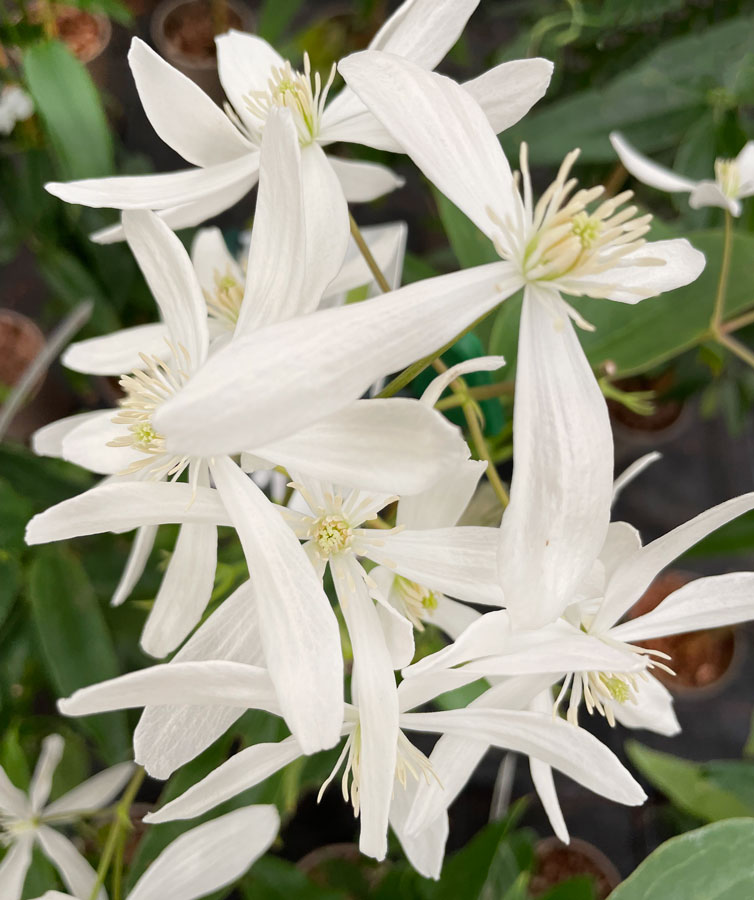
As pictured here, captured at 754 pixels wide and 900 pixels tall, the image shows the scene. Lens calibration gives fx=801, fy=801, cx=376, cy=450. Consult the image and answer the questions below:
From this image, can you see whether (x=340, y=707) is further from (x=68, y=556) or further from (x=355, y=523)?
(x=68, y=556)

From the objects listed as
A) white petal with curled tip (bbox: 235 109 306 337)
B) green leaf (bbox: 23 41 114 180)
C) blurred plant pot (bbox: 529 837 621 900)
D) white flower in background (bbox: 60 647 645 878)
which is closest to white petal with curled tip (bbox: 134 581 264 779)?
white flower in background (bbox: 60 647 645 878)

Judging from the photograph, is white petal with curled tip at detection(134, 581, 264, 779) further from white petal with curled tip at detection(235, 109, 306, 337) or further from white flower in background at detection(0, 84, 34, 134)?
white flower in background at detection(0, 84, 34, 134)

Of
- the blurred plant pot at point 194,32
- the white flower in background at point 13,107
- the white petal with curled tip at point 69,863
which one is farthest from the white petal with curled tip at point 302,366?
the blurred plant pot at point 194,32

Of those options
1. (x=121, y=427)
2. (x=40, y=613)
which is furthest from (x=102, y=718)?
(x=121, y=427)

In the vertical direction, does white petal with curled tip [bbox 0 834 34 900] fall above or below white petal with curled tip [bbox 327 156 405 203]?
below

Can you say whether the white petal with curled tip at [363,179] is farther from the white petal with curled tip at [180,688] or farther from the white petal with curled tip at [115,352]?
the white petal with curled tip at [180,688]

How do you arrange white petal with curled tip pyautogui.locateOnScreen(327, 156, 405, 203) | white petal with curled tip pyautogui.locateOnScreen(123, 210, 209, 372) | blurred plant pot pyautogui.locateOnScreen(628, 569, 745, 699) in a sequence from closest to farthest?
1. white petal with curled tip pyautogui.locateOnScreen(123, 210, 209, 372)
2. white petal with curled tip pyautogui.locateOnScreen(327, 156, 405, 203)
3. blurred plant pot pyautogui.locateOnScreen(628, 569, 745, 699)
